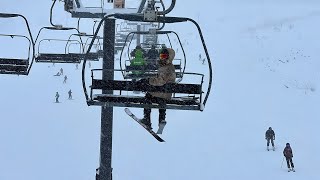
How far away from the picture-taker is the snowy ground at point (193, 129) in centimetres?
1532

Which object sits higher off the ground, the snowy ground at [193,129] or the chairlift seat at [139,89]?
the chairlift seat at [139,89]

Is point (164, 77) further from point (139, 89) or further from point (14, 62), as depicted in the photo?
point (14, 62)

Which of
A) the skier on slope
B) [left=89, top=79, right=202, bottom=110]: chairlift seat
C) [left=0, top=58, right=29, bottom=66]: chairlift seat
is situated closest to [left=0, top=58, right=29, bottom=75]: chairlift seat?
[left=0, top=58, right=29, bottom=66]: chairlift seat

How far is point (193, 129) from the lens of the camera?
2150 cm

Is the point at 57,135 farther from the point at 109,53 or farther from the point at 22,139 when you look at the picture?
the point at 109,53

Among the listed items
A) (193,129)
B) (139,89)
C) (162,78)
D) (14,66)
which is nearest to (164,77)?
(162,78)

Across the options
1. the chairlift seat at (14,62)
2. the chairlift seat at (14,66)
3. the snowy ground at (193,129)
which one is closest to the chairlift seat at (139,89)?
the chairlift seat at (14,66)

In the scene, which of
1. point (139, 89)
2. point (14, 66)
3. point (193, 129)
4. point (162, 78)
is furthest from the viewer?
point (193, 129)

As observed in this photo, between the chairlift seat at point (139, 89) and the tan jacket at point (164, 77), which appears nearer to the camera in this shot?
the chairlift seat at point (139, 89)

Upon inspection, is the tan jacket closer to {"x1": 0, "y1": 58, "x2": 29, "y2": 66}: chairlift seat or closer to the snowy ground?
{"x1": 0, "y1": 58, "x2": 29, "y2": 66}: chairlift seat

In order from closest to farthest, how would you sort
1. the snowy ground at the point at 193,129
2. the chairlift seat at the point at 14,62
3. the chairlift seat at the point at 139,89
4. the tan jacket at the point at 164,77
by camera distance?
the chairlift seat at the point at 139,89 < the tan jacket at the point at 164,77 < the chairlift seat at the point at 14,62 < the snowy ground at the point at 193,129

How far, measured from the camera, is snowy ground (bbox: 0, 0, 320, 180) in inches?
603

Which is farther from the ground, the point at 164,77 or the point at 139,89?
the point at 164,77

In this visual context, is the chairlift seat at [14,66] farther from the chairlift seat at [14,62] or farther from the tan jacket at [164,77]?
the tan jacket at [164,77]
